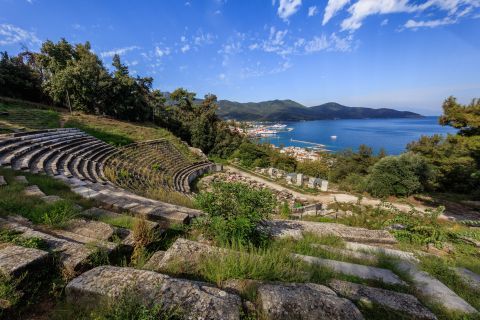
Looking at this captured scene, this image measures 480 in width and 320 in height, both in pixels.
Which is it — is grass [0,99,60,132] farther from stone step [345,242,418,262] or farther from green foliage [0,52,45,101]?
stone step [345,242,418,262]

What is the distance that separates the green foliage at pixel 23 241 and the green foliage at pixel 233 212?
6.18 ft

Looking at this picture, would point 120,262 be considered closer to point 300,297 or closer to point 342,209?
point 300,297

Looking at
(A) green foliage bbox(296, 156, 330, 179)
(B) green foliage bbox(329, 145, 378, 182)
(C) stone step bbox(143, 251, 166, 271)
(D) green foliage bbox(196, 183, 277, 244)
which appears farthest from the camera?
(B) green foliage bbox(329, 145, 378, 182)

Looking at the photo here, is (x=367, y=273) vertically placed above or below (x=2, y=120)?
below

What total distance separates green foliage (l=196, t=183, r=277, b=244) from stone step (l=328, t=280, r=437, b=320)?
123cm

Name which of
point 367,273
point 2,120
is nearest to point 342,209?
point 367,273

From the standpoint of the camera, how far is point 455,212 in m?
14.1

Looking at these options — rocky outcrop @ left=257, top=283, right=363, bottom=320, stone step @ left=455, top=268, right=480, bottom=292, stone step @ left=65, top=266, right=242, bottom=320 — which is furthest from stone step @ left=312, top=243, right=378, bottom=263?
stone step @ left=65, top=266, right=242, bottom=320

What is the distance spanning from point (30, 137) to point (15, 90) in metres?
23.1

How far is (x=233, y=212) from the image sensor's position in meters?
3.30

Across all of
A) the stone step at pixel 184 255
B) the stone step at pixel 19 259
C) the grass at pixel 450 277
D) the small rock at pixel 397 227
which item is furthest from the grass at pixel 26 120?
the grass at pixel 450 277

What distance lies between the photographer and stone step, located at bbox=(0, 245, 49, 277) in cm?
176

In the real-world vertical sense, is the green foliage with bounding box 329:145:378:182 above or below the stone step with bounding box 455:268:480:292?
below

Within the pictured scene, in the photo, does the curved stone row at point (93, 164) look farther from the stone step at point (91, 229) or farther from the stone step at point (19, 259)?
the stone step at point (19, 259)
